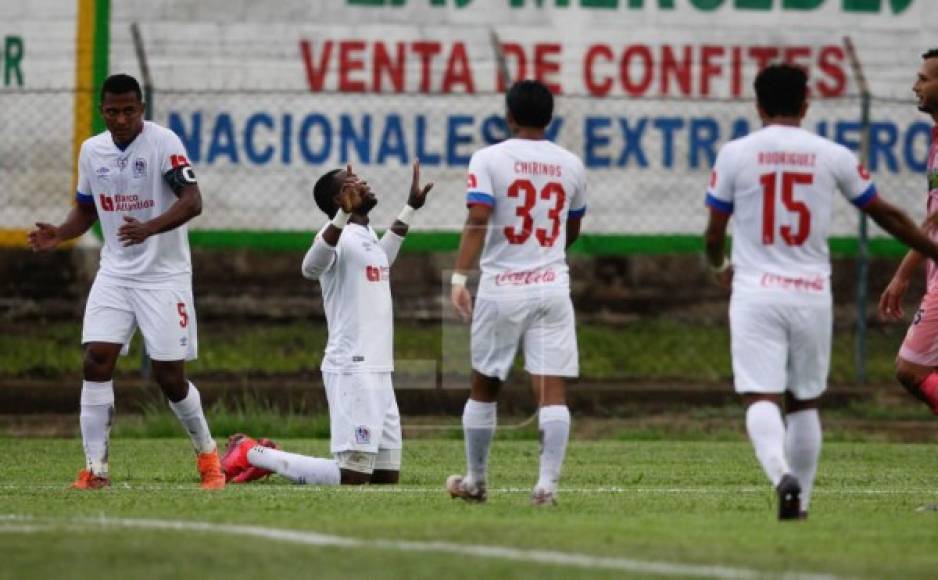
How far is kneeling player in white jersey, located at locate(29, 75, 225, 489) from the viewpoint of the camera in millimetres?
10664

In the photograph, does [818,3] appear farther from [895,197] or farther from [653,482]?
[653,482]

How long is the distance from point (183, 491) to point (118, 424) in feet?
20.0

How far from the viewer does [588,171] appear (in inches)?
731

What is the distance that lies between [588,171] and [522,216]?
972 centimetres

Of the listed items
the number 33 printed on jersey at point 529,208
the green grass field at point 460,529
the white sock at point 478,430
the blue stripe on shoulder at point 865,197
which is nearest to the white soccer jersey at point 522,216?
the number 33 printed on jersey at point 529,208

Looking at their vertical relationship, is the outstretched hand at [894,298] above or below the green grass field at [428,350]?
above

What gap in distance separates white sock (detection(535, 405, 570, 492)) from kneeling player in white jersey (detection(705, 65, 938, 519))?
988 mm

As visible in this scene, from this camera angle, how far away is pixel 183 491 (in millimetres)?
10062

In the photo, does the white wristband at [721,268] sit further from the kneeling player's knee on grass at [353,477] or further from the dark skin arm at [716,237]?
the kneeling player's knee on grass at [353,477]

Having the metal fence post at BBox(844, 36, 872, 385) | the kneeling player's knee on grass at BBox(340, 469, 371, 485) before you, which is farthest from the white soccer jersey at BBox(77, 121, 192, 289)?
the metal fence post at BBox(844, 36, 872, 385)

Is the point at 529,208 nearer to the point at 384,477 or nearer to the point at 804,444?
the point at 804,444

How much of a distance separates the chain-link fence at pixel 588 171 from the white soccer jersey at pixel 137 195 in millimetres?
6854

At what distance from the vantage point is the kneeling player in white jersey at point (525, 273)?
29.2 feet

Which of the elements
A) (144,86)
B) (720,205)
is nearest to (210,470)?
(720,205)
